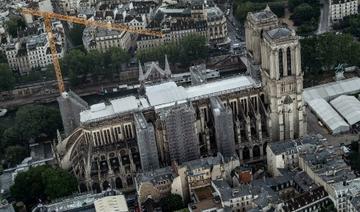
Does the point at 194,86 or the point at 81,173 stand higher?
the point at 194,86

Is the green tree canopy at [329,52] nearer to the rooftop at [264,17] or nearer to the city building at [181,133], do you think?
the rooftop at [264,17]

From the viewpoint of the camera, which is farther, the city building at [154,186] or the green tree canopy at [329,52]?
the green tree canopy at [329,52]

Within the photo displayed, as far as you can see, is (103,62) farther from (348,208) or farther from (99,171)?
(348,208)

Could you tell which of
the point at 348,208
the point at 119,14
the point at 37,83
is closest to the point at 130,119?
the point at 348,208

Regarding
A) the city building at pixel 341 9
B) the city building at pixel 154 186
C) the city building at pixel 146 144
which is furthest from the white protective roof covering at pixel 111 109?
the city building at pixel 341 9

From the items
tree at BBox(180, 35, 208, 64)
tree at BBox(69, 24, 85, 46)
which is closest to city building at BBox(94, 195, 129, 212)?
tree at BBox(180, 35, 208, 64)

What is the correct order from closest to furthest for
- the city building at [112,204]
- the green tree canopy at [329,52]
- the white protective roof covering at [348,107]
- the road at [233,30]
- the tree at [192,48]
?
1. the city building at [112,204]
2. the white protective roof covering at [348,107]
3. the green tree canopy at [329,52]
4. the tree at [192,48]
5. the road at [233,30]

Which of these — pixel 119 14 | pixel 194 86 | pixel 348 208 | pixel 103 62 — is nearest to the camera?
pixel 348 208
